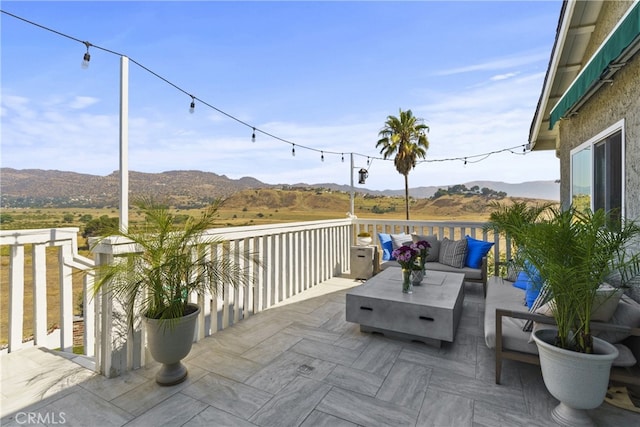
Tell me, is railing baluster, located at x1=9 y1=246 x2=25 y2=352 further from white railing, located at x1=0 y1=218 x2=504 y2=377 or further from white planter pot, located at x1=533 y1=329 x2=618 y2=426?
white planter pot, located at x1=533 y1=329 x2=618 y2=426

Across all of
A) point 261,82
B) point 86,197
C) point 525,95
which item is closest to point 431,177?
point 525,95

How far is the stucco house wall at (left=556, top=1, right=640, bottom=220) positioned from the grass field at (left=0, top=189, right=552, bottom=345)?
1.13 m

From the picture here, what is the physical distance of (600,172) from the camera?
3.13 metres

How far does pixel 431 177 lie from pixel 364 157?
341 cm

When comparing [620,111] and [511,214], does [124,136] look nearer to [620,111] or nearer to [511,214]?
[511,214]

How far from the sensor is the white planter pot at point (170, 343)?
198 cm

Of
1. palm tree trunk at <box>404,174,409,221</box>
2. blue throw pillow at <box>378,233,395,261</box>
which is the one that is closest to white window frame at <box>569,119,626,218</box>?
blue throw pillow at <box>378,233,395,261</box>

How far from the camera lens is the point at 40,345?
247 centimetres

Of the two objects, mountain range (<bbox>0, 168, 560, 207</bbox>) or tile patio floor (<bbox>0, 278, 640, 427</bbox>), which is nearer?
tile patio floor (<bbox>0, 278, 640, 427</bbox>)

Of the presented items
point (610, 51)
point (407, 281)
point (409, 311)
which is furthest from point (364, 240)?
point (610, 51)

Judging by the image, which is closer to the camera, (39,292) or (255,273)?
(39,292)

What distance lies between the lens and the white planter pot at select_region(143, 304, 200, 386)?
1.98 metres

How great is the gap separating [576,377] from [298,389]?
162 centimetres

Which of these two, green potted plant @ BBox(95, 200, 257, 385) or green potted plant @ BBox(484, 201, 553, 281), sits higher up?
green potted plant @ BBox(484, 201, 553, 281)
